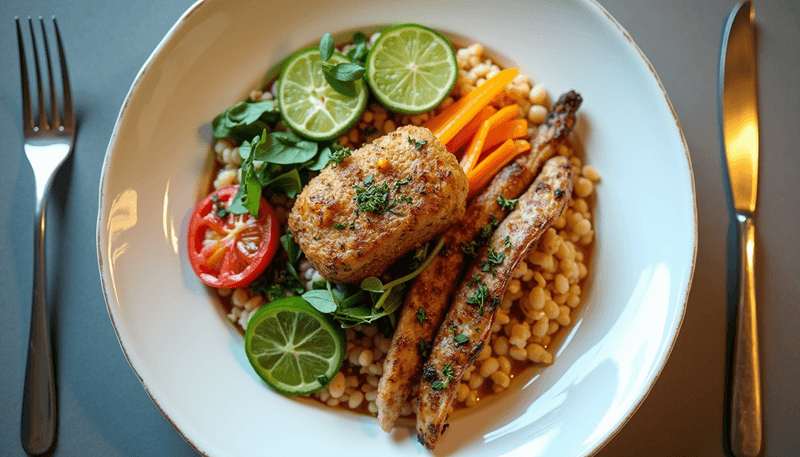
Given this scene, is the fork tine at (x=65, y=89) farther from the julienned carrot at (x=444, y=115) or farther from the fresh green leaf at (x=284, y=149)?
the julienned carrot at (x=444, y=115)

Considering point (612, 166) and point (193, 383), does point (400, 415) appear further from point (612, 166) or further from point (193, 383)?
point (612, 166)

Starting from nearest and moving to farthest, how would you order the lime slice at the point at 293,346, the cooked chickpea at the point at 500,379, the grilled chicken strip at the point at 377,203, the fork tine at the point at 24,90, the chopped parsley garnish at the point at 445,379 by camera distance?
the grilled chicken strip at the point at 377,203
the chopped parsley garnish at the point at 445,379
the lime slice at the point at 293,346
the cooked chickpea at the point at 500,379
the fork tine at the point at 24,90

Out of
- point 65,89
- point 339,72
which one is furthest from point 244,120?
point 65,89

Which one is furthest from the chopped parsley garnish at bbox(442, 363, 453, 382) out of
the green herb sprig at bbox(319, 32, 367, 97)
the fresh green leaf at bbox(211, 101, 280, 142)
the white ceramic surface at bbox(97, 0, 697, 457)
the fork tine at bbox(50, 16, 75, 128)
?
the fork tine at bbox(50, 16, 75, 128)

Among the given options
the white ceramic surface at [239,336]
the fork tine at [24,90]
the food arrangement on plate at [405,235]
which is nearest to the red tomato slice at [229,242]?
the food arrangement on plate at [405,235]

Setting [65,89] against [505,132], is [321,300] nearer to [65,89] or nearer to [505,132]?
[505,132]

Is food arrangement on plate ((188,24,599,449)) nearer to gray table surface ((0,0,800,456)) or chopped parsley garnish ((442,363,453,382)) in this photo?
chopped parsley garnish ((442,363,453,382))
